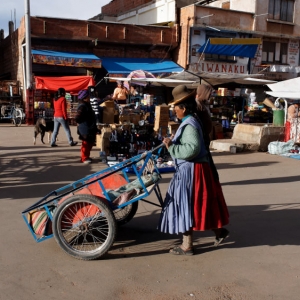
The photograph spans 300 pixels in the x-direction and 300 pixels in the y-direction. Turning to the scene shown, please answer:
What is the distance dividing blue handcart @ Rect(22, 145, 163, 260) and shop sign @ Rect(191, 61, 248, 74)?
1848cm

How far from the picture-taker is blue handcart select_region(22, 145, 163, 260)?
158 inches

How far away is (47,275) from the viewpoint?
12.2 ft

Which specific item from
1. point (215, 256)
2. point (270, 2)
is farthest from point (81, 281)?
point (270, 2)

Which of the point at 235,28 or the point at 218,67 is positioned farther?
the point at 235,28

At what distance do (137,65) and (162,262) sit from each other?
1784cm

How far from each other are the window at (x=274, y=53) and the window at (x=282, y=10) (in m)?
1.57

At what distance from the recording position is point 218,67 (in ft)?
75.2

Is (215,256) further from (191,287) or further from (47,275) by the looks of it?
(47,275)

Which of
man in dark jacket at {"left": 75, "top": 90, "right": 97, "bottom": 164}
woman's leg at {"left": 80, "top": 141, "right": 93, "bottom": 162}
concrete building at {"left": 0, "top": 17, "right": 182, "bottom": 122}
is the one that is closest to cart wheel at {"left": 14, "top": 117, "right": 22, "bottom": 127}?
concrete building at {"left": 0, "top": 17, "right": 182, "bottom": 122}

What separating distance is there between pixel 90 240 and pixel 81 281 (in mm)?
850

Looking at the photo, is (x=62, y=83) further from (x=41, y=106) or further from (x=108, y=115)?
(x=108, y=115)

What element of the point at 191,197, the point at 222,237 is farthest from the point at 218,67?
the point at 191,197

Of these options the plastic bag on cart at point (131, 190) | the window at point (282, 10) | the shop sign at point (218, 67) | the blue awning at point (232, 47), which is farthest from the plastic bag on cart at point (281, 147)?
the window at point (282, 10)

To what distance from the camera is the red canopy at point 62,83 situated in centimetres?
1794
